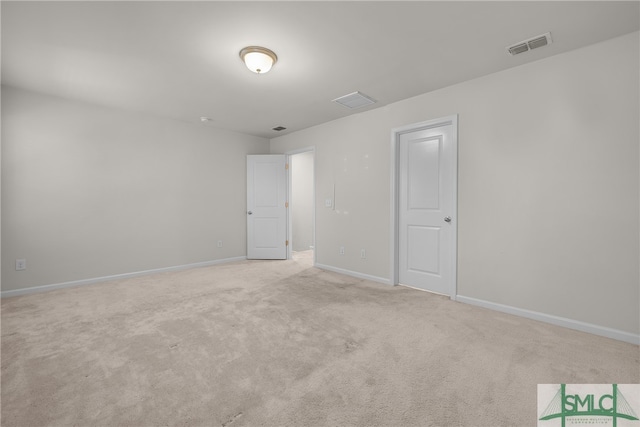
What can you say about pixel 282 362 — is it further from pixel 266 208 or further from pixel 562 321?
pixel 266 208

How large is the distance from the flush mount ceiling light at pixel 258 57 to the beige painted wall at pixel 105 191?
8.86 feet

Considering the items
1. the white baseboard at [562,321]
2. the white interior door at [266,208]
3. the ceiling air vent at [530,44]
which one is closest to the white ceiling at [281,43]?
the ceiling air vent at [530,44]

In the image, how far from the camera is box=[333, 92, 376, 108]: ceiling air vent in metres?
3.53

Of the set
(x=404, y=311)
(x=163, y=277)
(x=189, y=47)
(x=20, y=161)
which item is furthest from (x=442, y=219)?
(x=20, y=161)

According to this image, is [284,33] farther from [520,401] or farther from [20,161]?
[20,161]

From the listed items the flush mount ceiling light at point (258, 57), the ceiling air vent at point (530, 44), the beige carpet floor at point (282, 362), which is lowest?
the beige carpet floor at point (282, 362)

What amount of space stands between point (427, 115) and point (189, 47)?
8.84ft

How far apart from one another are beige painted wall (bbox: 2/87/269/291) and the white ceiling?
0.53 metres

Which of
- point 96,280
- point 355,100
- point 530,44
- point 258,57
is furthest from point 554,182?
point 96,280

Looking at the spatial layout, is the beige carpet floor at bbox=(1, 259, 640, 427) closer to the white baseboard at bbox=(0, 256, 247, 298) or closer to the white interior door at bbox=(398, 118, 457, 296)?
the white baseboard at bbox=(0, 256, 247, 298)

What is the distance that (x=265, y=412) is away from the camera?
Answer: 1488 mm

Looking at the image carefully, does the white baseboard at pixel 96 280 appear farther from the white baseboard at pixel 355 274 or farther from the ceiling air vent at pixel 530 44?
the ceiling air vent at pixel 530 44

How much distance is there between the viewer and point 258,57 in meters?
2.50

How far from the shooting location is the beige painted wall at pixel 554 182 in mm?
2271
